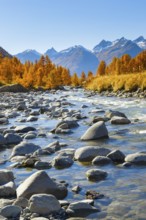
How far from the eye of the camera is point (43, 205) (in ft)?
24.9

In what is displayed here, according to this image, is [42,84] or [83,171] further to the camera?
[42,84]

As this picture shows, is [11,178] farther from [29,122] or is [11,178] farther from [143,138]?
[29,122]

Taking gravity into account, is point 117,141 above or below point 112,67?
below

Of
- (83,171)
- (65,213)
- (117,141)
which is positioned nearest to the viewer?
(65,213)

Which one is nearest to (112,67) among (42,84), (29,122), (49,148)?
(42,84)

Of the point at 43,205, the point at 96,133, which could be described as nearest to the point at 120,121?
the point at 96,133

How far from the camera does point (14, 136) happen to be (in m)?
15.7

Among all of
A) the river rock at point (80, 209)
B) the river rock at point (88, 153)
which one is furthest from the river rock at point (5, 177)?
the river rock at point (88, 153)

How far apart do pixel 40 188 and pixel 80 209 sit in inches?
52.8

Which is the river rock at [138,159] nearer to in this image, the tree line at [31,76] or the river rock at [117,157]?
the river rock at [117,157]

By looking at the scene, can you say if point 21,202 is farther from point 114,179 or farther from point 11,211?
point 114,179

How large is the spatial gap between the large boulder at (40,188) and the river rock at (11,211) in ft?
3.46

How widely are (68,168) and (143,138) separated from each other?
5.34 meters

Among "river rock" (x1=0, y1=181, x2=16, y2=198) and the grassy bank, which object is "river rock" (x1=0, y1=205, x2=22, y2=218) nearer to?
"river rock" (x1=0, y1=181, x2=16, y2=198)
